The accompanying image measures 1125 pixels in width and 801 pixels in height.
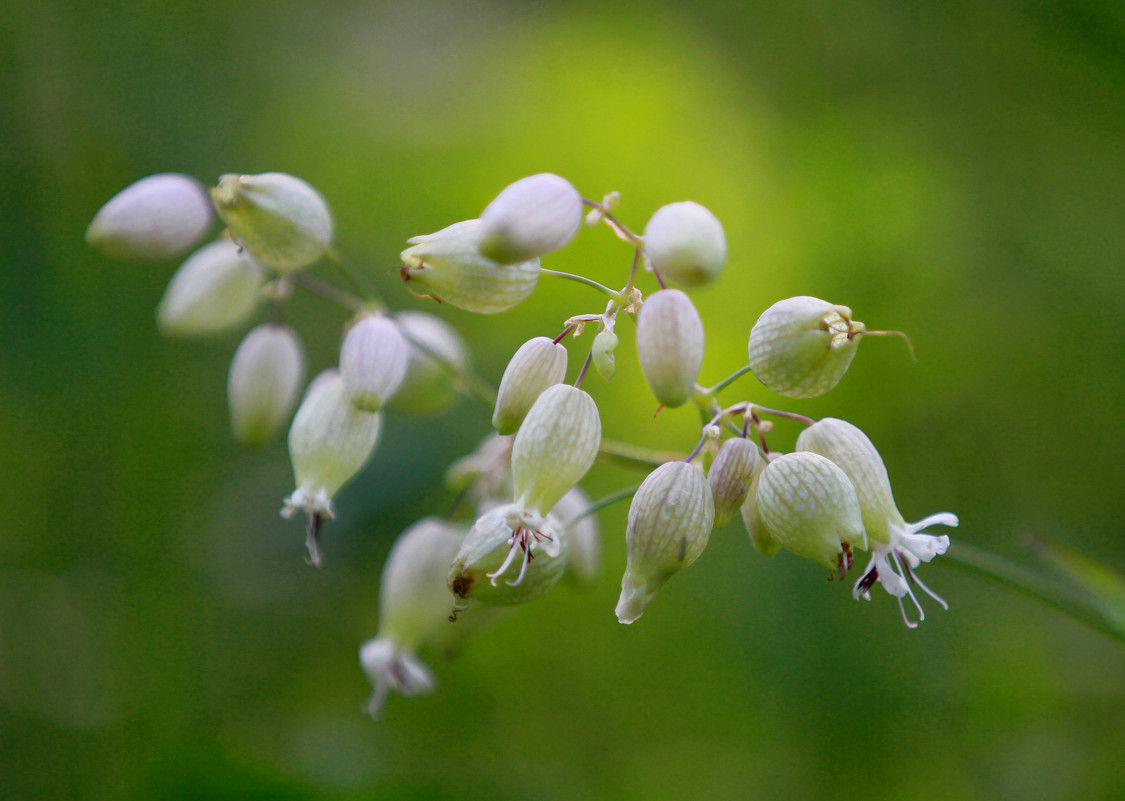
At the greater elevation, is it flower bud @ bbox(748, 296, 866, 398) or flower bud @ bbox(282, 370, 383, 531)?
flower bud @ bbox(748, 296, 866, 398)

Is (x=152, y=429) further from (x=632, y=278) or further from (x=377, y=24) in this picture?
(x=377, y=24)

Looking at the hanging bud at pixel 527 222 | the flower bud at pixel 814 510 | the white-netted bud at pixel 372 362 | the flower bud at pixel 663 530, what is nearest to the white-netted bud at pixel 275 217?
the white-netted bud at pixel 372 362

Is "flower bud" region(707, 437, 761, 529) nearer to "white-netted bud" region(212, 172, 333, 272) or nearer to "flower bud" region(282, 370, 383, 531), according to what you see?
"flower bud" region(282, 370, 383, 531)

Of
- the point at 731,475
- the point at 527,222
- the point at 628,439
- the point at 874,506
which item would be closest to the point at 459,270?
the point at 527,222

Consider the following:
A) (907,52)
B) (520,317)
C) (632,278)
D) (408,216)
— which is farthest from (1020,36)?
(632,278)

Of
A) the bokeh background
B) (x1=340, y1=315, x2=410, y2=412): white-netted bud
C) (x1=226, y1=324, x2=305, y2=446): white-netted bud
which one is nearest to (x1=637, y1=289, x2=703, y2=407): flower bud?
(x1=340, y1=315, x2=410, y2=412): white-netted bud

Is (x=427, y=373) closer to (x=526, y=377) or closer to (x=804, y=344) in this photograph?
(x=526, y=377)

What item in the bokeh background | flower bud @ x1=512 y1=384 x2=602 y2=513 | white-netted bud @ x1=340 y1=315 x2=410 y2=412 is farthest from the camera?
the bokeh background
